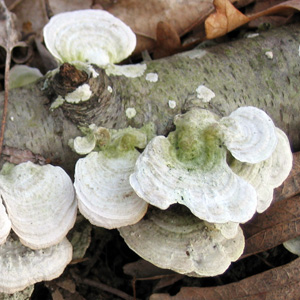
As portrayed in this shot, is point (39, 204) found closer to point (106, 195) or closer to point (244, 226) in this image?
point (106, 195)

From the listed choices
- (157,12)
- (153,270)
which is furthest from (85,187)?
(157,12)

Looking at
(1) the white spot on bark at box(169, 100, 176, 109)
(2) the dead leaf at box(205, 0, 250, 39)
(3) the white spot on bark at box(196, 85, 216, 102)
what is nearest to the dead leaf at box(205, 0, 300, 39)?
(2) the dead leaf at box(205, 0, 250, 39)

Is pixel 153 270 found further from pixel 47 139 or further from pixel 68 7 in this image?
pixel 68 7

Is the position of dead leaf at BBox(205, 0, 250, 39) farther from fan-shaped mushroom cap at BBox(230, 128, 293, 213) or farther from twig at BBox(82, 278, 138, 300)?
twig at BBox(82, 278, 138, 300)

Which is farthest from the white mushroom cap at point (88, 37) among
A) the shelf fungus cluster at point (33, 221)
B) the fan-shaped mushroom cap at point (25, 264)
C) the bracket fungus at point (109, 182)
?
the fan-shaped mushroom cap at point (25, 264)

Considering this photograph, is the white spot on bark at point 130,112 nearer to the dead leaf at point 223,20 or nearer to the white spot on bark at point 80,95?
the white spot on bark at point 80,95

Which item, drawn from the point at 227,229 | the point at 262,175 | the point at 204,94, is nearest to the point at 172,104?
the point at 204,94
